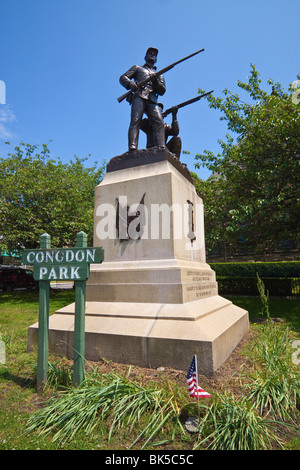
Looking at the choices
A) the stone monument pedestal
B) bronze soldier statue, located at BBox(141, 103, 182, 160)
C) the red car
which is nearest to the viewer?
the stone monument pedestal

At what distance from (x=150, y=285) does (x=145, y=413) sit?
7.71 ft

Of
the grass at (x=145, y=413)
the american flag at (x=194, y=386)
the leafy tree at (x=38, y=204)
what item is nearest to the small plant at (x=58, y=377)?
the grass at (x=145, y=413)

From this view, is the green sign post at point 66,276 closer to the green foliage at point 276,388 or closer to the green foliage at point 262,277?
the green foliage at point 276,388

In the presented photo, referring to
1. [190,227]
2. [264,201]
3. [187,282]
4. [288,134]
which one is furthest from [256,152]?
[187,282]

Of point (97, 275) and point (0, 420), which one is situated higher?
point (97, 275)

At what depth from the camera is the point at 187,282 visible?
17.1ft

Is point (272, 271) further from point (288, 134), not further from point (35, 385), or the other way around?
point (35, 385)

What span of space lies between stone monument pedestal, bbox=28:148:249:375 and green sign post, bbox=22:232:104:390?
81cm

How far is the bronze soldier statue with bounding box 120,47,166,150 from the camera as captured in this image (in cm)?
677

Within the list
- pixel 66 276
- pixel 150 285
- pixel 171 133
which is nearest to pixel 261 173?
pixel 171 133

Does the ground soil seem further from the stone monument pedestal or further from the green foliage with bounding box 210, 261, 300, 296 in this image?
the green foliage with bounding box 210, 261, 300, 296

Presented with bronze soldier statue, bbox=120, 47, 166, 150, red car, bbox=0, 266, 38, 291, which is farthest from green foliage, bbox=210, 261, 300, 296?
red car, bbox=0, 266, 38, 291

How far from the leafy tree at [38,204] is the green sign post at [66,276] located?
44.6ft
